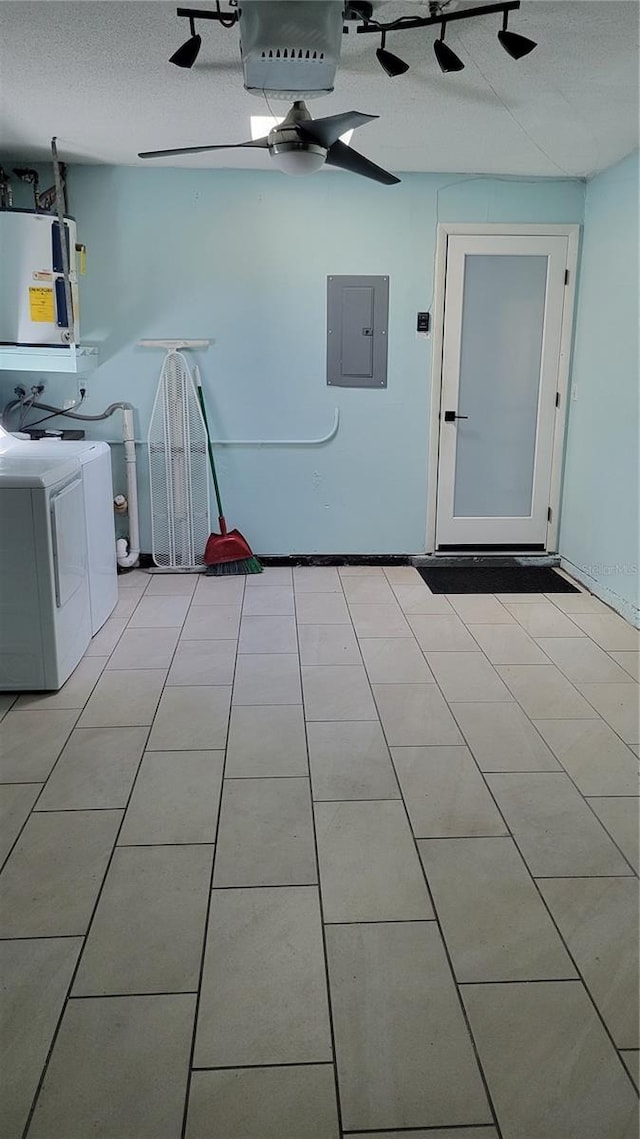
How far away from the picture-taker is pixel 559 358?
17.0 ft

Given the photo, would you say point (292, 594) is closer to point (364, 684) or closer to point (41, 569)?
point (364, 684)

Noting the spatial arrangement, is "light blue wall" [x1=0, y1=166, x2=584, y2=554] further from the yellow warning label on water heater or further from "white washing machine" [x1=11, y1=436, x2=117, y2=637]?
"white washing machine" [x1=11, y1=436, x2=117, y2=637]

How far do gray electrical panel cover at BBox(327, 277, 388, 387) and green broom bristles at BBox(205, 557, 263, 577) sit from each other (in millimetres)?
1270

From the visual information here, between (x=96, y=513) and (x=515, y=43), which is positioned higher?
(x=515, y=43)

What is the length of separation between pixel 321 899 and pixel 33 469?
2144 mm

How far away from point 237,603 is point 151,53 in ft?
8.76

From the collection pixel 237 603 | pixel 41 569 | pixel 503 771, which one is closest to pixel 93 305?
pixel 237 603

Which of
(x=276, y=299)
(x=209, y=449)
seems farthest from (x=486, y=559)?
(x=276, y=299)

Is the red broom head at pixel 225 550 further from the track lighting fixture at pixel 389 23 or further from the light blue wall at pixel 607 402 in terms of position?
the track lighting fixture at pixel 389 23

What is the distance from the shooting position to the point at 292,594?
188 inches

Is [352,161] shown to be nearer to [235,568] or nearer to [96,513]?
[96,513]

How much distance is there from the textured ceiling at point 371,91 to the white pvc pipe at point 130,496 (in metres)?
1.54

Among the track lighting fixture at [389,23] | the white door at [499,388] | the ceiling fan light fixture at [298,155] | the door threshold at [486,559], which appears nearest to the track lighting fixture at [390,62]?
the track lighting fixture at [389,23]

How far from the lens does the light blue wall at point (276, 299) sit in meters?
4.87
